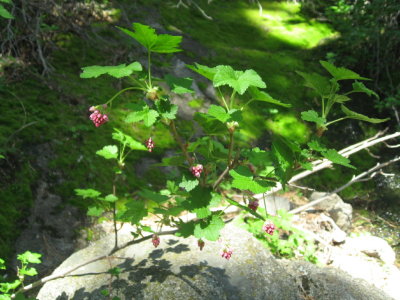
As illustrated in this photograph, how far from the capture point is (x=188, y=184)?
125cm

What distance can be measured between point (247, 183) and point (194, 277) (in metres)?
1.01

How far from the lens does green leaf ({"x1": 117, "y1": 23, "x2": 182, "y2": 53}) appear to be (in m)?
0.99

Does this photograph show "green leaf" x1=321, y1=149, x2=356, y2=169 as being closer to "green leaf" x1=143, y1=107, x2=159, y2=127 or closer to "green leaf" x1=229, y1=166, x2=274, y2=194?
"green leaf" x1=229, y1=166, x2=274, y2=194

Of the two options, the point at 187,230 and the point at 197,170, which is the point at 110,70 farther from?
the point at 187,230

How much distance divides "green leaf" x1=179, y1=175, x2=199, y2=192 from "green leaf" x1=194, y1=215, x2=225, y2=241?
0.17m

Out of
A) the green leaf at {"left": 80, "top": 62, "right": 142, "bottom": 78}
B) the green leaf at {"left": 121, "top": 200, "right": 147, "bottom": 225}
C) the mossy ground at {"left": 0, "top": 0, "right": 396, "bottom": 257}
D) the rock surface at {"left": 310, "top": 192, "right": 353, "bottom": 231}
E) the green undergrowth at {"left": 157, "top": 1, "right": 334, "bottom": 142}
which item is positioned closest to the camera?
the green leaf at {"left": 80, "top": 62, "right": 142, "bottom": 78}

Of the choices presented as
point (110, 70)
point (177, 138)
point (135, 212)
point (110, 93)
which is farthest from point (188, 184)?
point (110, 93)

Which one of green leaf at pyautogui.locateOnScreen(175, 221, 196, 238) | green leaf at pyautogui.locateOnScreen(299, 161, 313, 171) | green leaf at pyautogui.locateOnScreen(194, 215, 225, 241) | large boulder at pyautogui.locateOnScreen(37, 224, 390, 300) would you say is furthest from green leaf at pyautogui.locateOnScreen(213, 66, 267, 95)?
large boulder at pyautogui.locateOnScreen(37, 224, 390, 300)

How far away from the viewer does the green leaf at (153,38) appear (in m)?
0.99

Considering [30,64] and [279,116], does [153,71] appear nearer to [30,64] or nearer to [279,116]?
[30,64]

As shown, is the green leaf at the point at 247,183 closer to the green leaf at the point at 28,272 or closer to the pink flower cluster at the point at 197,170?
the pink flower cluster at the point at 197,170

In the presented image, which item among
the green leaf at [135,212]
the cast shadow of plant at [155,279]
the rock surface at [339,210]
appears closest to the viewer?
the green leaf at [135,212]

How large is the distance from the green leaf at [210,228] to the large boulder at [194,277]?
69 cm

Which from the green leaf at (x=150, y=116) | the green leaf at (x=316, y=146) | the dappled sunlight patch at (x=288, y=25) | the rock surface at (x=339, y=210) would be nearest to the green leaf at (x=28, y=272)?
the green leaf at (x=150, y=116)
